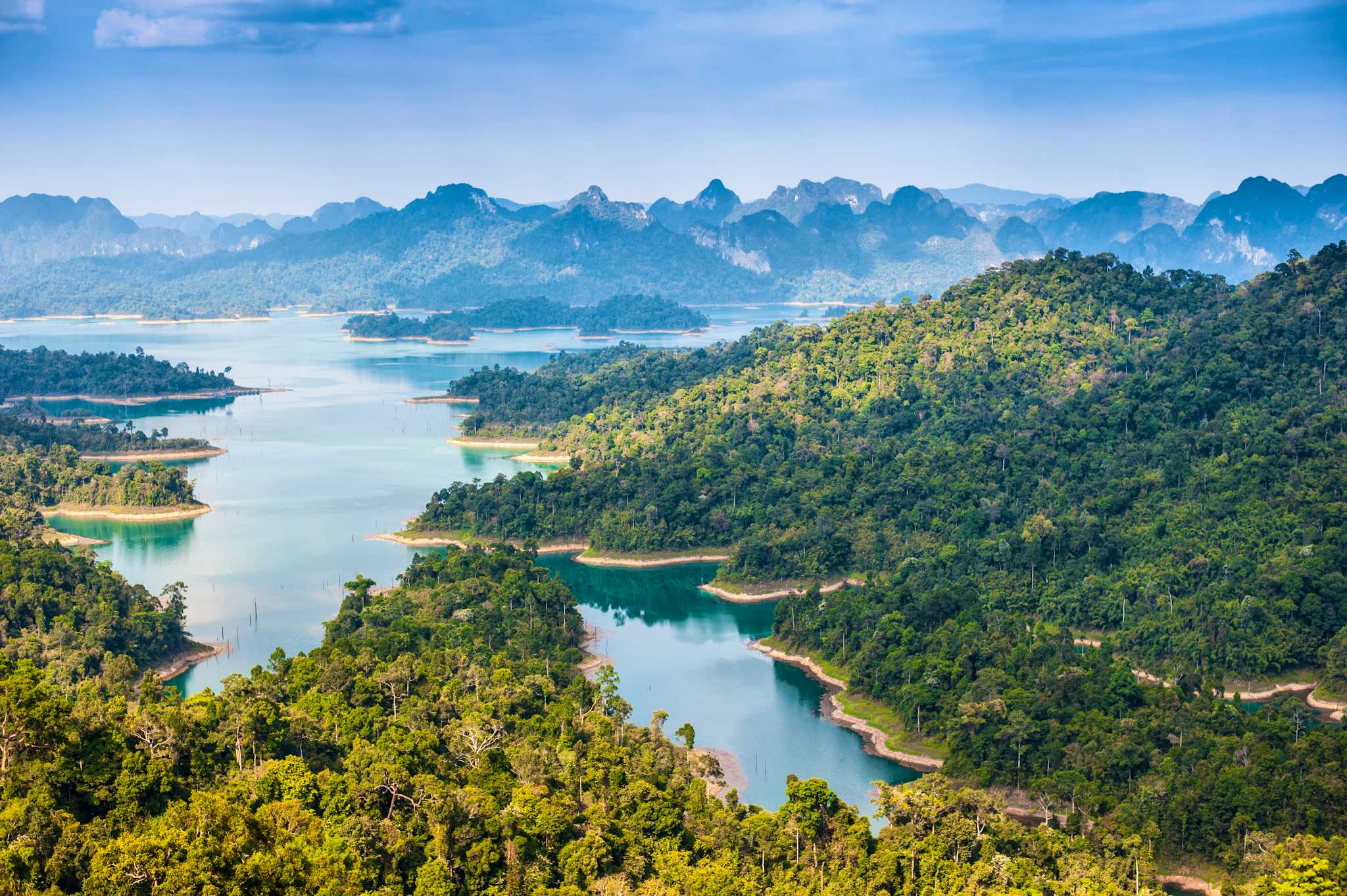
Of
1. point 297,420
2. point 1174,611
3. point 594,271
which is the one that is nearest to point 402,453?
point 297,420

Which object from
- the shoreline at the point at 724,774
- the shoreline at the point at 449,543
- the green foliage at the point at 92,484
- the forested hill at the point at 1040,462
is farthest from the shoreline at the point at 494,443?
the shoreline at the point at 724,774

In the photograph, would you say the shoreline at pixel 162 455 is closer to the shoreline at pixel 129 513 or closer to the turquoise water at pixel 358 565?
the turquoise water at pixel 358 565

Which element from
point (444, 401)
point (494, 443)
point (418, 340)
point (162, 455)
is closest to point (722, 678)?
point (494, 443)

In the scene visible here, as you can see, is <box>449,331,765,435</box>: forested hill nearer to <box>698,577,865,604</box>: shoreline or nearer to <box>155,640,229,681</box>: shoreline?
<box>698,577,865,604</box>: shoreline

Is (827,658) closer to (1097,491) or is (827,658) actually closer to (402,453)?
(1097,491)

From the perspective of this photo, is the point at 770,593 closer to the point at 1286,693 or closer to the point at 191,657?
the point at 1286,693

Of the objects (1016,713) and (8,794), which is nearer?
(8,794)
